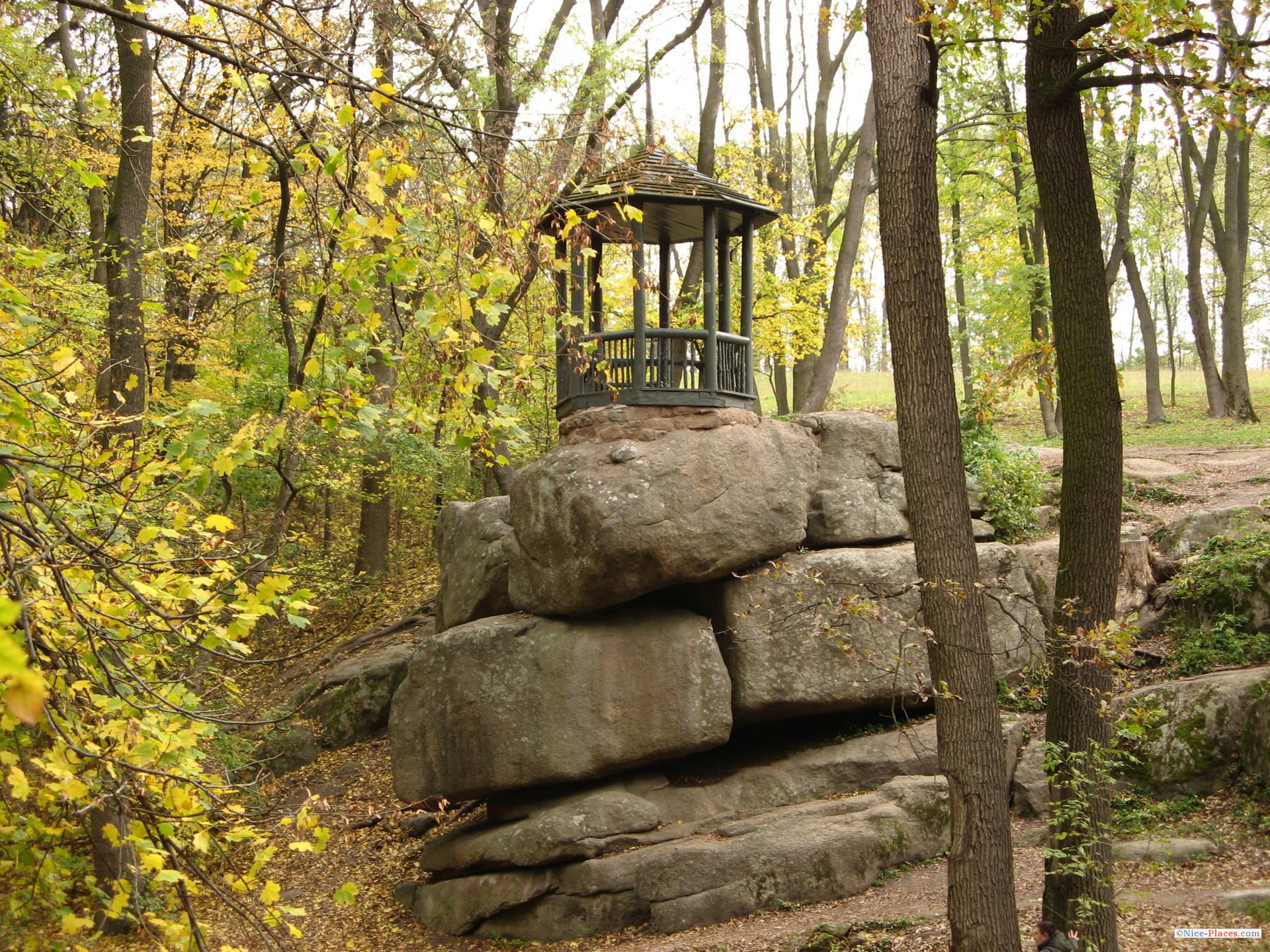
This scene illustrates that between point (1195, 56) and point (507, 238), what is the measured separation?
3898 millimetres

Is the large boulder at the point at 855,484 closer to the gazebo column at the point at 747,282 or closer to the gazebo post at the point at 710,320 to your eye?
the gazebo column at the point at 747,282

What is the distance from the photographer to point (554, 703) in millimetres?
9977

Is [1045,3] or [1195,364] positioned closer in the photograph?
[1045,3]

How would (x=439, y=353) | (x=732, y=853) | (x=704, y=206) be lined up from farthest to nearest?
(x=704, y=206)
(x=732, y=853)
(x=439, y=353)

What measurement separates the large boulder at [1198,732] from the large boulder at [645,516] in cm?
401

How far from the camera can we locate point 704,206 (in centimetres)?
1113

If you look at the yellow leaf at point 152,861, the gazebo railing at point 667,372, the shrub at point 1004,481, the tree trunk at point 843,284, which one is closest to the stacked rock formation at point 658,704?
Result: the gazebo railing at point 667,372

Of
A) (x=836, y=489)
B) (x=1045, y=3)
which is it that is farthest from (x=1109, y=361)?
(x=836, y=489)

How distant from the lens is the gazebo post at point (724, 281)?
11.4 metres

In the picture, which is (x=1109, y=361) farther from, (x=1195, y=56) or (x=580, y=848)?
(x=580, y=848)

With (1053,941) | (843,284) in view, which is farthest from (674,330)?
(843,284)

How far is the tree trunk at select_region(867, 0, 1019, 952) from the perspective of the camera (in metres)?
5.79

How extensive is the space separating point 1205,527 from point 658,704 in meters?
7.43

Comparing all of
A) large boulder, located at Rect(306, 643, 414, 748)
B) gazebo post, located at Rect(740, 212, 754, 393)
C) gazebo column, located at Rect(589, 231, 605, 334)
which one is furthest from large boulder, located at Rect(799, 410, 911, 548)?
large boulder, located at Rect(306, 643, 414, 748)
